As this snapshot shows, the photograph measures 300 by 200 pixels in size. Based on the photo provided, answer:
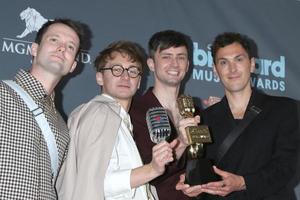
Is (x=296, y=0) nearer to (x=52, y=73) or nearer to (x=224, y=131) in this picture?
(x=224, y=131)

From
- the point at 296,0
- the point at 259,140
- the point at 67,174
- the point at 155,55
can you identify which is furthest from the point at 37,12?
the point at 296,0

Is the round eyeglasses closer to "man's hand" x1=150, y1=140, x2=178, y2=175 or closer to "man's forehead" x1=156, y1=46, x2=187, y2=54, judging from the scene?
"man's forehead" x1=156, y1=46, x2=187, y2=54

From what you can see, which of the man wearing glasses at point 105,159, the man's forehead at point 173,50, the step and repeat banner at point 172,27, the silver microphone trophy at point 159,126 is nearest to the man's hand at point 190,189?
the man wearing glasses at point 105,159

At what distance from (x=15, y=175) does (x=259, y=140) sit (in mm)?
985

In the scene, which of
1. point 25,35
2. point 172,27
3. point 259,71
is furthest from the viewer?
point 259,71

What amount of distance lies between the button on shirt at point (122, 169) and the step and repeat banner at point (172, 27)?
836mm

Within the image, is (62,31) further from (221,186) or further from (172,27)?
(172,27)

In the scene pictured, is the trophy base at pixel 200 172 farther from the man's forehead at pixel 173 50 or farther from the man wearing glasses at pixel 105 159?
the man's forehead at pixel 173 50

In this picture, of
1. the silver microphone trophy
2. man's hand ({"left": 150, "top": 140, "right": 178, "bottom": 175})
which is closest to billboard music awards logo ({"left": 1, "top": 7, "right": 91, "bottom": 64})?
the silver microphone trophy

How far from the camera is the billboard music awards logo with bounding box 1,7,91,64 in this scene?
2.39 m

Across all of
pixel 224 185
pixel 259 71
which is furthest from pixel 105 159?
pixel 259 71

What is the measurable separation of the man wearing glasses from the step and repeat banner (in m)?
0.72

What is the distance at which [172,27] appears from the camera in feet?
9.30

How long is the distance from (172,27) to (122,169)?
1.37 m
